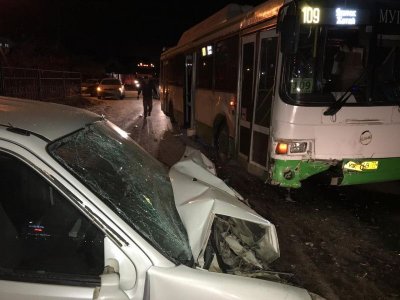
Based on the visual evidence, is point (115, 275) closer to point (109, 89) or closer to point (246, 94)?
point (246, 94)

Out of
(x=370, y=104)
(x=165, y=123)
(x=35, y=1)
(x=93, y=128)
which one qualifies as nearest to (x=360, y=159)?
(x=370, y=104)

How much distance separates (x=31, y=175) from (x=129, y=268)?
68 cm

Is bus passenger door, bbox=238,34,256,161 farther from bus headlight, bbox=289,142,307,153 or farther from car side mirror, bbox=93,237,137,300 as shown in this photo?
car side mirror, bbox=93,237,137,300

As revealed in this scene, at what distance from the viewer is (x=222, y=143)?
9562 mm

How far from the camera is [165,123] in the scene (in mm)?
18281

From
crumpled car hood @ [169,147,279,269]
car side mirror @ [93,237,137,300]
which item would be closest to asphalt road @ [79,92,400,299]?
crumpled car hood @ [169,147,279,269]

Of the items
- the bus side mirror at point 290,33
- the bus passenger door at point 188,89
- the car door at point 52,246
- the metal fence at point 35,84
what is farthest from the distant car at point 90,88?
the car door at point 52,246

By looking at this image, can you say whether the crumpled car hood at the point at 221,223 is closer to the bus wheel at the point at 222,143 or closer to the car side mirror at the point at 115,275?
the car side mirror at the point at 115,275

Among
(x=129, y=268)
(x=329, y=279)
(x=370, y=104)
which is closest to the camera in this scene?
(x=129, y=268)

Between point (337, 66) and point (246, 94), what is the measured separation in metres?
2.15

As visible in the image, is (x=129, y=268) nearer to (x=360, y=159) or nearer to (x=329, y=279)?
(x=329, y=279)

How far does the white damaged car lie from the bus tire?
6.38 m

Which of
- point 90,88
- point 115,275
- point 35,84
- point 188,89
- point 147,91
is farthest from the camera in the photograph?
point 90,88

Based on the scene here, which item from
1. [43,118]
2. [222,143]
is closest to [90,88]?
[222,143]
